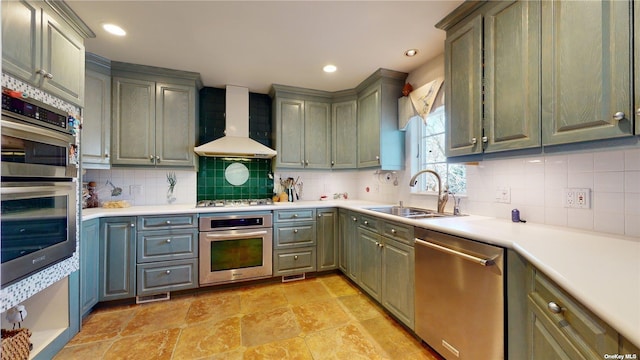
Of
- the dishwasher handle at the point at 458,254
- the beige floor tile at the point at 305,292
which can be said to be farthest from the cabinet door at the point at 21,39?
the dishwasher handle at the point at 458,254

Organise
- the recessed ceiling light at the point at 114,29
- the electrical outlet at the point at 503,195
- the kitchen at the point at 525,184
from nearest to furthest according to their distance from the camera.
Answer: the kitchen at the point at 525,184
the electrical outlet at the point at 503,195
the recessed ceiling light at the point at 114,29

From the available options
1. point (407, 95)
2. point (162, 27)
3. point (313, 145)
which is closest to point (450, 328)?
point (407, 95)

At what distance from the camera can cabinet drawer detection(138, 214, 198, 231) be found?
240cm

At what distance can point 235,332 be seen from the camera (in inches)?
78.1

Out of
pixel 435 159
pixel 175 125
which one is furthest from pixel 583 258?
pixel 175 125

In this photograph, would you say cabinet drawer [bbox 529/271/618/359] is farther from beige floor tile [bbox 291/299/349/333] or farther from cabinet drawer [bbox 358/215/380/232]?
beige floor tile [bbox 291/299/349/333]

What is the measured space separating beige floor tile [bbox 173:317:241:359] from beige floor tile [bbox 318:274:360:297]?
1.01 meters

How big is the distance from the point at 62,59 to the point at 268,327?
243cm

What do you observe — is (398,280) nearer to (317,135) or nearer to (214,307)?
(214,307)

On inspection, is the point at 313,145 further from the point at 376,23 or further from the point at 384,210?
the point at 376,23

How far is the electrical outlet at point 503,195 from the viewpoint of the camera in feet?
6.05

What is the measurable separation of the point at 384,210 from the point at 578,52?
1.88 m

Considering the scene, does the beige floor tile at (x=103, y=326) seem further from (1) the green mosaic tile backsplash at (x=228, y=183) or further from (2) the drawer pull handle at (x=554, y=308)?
(2) the drawer pull handle at (x=554, y=308)

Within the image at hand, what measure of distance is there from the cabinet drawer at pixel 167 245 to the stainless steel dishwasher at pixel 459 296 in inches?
83.1
